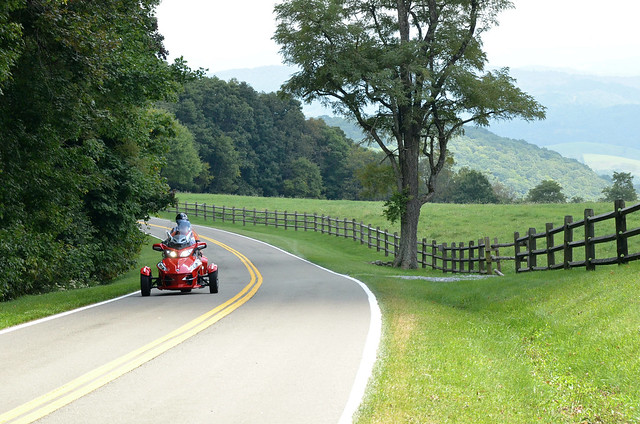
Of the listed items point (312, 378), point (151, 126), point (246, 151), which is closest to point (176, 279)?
point (312, 378)

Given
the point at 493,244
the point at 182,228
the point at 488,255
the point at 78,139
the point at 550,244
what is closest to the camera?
the point at 182,228

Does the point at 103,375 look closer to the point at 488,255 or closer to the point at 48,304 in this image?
the point at 48,304

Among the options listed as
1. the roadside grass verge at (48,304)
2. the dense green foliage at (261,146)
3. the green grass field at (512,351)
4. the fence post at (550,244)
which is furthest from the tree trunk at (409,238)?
the dense green foliage at (261,146)

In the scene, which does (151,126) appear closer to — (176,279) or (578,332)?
(176,279)

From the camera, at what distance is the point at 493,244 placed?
25.8 m

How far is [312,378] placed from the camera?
742cm

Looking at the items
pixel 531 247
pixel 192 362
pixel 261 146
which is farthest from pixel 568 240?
pixel 261 146

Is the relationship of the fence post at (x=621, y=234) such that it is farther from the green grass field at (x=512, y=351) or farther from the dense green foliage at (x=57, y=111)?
the dense green foliage at (x=57, y=111)

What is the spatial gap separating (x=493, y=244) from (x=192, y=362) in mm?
19267

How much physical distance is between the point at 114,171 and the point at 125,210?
5.69 feet

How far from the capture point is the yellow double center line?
592 centimetres

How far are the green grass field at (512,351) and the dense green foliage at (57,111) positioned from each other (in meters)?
3.35

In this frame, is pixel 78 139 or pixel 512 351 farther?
pixel 78 139

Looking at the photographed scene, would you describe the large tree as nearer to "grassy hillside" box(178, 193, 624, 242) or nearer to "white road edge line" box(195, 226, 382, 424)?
"grassy hillside" box(178, 193, 624, 242)
